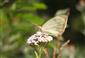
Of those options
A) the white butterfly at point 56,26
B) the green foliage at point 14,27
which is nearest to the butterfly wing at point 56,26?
the white butterfly at point 56,26

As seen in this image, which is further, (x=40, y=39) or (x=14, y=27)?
(x=14, y=27)

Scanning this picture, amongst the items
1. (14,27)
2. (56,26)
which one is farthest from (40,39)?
(14,27)

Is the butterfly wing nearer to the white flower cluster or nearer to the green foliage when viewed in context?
the white flower cluster

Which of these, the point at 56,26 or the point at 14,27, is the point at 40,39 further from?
the point at 14,27

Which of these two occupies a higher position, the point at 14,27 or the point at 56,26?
the point at 14,27

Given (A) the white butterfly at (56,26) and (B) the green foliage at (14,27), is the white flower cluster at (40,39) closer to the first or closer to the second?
(A) the white butterfly at (56,26)

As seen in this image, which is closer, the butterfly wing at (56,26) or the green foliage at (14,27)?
the butterfly wing at (56,26)

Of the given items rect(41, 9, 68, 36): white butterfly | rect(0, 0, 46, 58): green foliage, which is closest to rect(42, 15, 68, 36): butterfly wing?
rect(41, 9, 68, 36): white butterfly

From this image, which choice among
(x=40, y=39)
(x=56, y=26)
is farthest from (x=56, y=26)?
(x=40, y=39)
